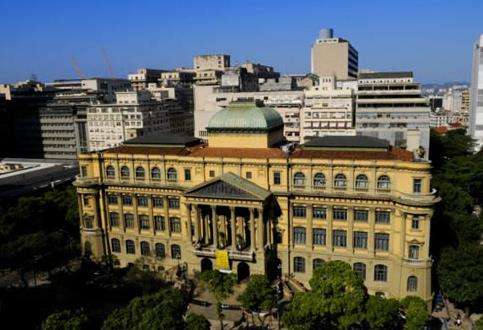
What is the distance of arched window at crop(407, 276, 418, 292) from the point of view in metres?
71.4

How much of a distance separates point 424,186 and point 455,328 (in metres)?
21.3

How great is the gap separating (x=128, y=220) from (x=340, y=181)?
42.1 meters

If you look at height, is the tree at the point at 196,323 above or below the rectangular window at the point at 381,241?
below

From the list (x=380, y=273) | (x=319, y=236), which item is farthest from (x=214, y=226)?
(x=380, y=273)

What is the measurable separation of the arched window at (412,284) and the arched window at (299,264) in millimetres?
17679

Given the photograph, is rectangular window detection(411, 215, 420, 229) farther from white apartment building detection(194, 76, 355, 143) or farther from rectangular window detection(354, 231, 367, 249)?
white apartment building detection(194, 76, 355, 143)

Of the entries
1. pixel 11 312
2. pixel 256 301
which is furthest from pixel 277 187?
pixel 11 312

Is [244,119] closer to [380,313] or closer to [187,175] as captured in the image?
[187,175]

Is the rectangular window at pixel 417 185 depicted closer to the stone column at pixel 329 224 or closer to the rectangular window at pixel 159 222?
the stone column at pixel 329 224

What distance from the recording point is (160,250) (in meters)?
87.4

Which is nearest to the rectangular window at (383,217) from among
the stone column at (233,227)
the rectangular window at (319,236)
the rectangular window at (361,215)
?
the rectangular window at (361,215)

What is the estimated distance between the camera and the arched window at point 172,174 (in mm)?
83562

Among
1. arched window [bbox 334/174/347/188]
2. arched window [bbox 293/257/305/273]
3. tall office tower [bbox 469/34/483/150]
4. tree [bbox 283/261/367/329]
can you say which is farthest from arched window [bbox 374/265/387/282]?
tall office tower [bbox 469/34/483/150]

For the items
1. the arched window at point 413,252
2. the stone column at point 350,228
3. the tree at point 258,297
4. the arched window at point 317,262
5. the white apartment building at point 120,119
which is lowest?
the arched window at point 317,262
